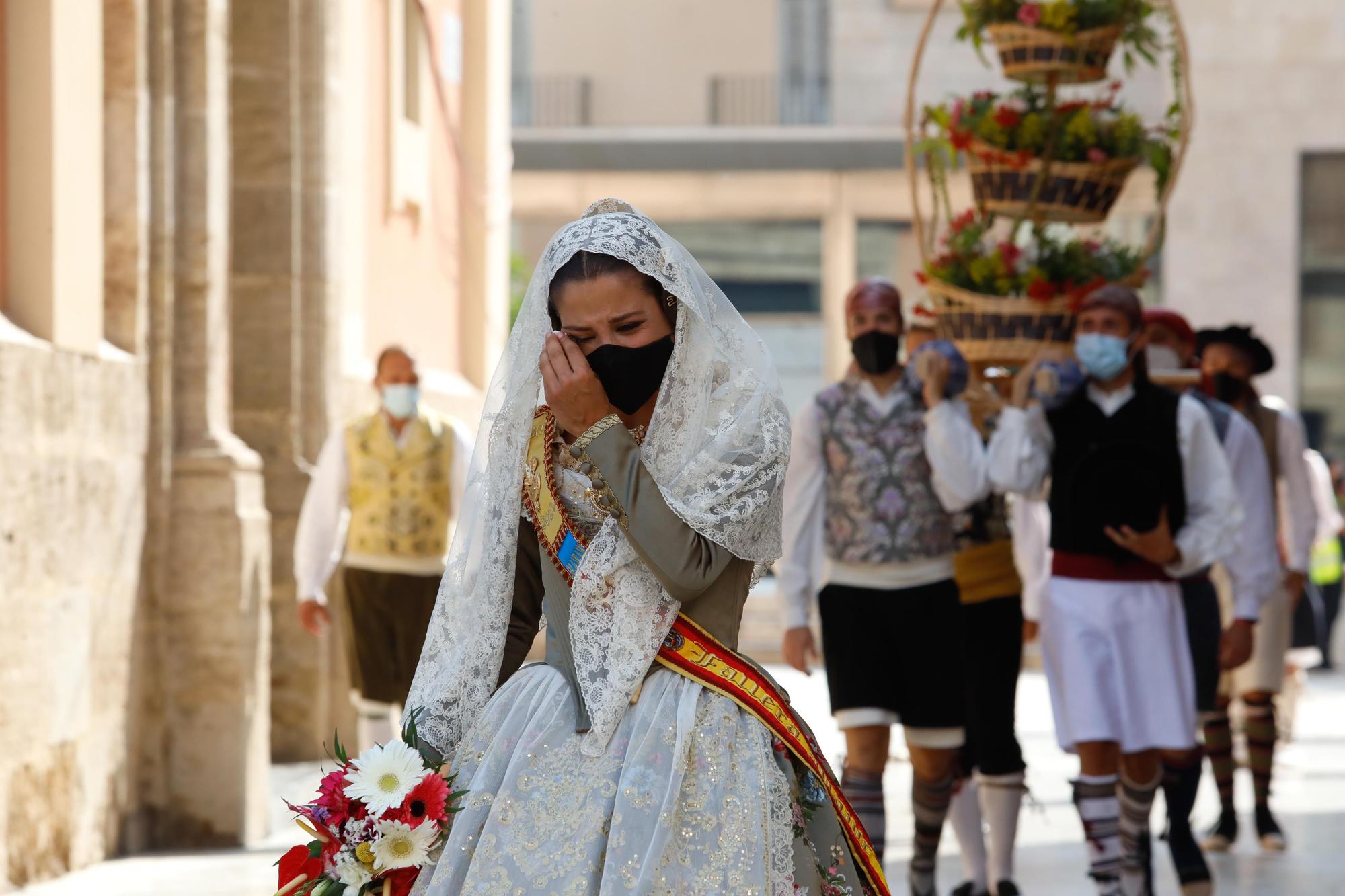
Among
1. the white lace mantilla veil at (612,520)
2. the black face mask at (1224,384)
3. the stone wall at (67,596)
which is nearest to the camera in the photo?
the white lace mantilla veil at (612,520)

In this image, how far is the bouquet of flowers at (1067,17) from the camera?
24.1 ft

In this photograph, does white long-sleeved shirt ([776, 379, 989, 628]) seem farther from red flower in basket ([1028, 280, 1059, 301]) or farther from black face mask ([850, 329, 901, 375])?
red flower in basket ([1028, 280, 1059, 301])

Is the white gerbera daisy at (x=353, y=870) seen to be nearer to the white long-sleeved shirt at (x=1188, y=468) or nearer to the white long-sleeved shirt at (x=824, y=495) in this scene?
the white long-sleeved shirt at (x=824, y=495)

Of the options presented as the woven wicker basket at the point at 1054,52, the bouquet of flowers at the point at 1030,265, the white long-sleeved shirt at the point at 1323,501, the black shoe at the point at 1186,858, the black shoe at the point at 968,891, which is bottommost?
the black shoe at the point at 968,891

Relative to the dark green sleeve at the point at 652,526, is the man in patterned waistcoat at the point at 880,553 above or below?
below

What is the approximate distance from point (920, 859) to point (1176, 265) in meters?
18.7

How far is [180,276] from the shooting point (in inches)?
334

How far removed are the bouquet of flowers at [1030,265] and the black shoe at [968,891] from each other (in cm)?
206

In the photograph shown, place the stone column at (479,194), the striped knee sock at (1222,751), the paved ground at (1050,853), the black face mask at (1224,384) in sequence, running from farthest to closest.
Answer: the stone column at (479,194) < the striped knee sock at (1222,751) < the black face mask at (1224,384) < the paved ground at (1050,853)

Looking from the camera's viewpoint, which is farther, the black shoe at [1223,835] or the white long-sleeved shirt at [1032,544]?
the black shoe at [1223,835]

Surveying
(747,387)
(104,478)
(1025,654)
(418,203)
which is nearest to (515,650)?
(747,387)

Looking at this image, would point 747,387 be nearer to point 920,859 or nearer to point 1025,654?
point 920,859

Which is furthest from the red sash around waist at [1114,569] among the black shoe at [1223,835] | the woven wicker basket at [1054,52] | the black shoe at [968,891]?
the black shoe at [1223,835]

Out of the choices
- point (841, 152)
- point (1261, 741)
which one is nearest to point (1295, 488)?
point (1261, 741)
